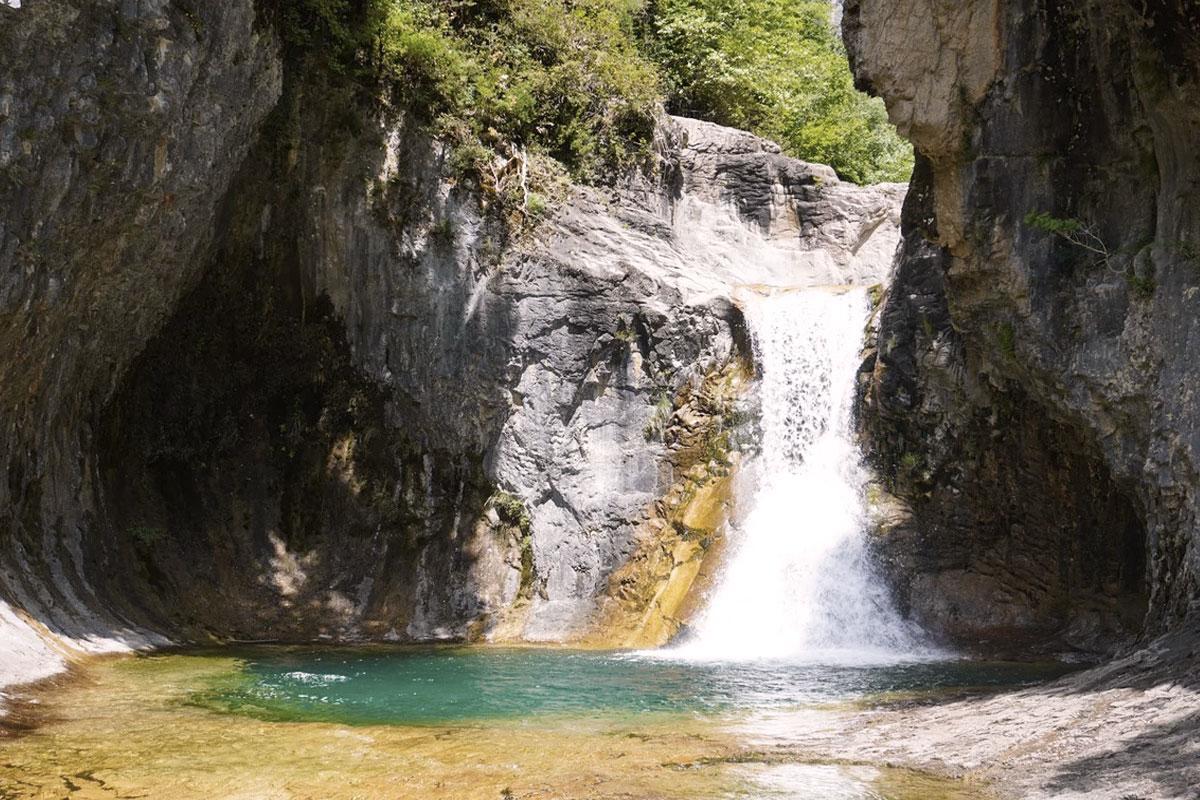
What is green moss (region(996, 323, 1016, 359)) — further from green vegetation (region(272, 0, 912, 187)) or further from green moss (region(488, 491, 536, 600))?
green vegetation (region(272, 0, 912, 187))

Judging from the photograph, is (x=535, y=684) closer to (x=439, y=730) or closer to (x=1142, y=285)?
(x=439, y=730)

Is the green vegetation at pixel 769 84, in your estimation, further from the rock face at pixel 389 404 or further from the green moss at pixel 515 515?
the green moss at pixel 515 515

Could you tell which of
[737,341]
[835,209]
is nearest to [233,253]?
[737,341]

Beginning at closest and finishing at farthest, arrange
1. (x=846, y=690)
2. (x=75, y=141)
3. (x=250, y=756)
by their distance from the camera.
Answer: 1. (x=250, y=756)
2. (x=846, y=690)
3. (x=75, y=141)

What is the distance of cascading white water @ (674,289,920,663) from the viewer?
1516 centimetres

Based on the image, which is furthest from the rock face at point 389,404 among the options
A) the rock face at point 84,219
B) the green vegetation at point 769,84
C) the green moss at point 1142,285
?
the green vegetation at point 769,84

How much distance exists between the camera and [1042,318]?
12789 millimetres

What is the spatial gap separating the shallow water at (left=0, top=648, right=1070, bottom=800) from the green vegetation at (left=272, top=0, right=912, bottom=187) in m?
9.23

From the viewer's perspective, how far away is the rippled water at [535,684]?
31.5 feet

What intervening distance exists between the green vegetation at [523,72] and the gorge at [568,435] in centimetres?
15

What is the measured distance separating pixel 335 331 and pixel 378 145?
10.4ft

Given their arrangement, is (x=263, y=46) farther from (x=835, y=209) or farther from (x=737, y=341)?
(x=835, y=209)

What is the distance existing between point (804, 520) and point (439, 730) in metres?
9.42

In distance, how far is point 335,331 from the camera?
707 inches
